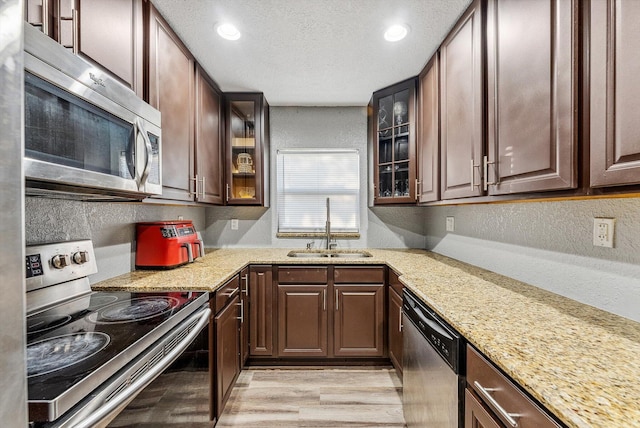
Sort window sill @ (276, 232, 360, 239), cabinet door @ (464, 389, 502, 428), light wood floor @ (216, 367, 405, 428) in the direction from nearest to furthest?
cabinet door @ (464, 389, 502, 428), light wood floor @ (216, 367, 405, 428), window sill @ (276, 232, 360, 239)

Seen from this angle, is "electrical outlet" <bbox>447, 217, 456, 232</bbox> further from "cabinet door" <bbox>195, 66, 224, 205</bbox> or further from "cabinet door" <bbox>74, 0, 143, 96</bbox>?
"cabinet door" <bbox>74, 0, 143, 96</bbox>

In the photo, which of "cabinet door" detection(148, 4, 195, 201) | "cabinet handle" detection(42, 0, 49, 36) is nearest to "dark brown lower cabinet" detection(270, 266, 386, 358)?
"cabinet door" detection(148, 4, 195, 201)

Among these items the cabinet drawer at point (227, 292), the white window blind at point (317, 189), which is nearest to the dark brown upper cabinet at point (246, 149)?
the white window blind at point (317, 189)

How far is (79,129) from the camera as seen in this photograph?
0.94 m

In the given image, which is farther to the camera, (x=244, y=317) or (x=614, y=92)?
(x=244, y=317)

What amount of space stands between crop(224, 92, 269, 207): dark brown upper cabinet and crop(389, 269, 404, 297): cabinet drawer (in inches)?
51.3

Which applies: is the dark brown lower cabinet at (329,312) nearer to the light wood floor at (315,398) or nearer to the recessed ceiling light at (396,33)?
the light wood floor at (315,398)

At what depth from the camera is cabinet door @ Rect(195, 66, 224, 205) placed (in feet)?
6.76

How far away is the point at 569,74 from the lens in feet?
2.89

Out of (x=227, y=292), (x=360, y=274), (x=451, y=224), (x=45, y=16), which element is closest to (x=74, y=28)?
(x=45, y=16)

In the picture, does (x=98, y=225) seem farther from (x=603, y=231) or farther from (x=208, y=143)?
(x=603, y=231)

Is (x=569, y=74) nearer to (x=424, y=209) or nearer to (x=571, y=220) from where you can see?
(x=571, y=220)

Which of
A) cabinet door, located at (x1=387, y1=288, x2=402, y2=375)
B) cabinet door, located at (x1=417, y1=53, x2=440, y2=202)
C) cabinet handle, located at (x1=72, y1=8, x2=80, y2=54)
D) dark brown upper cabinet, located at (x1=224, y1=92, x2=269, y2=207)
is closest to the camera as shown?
cabinet handle, located at (x1=72, y1=8, x2=80, y2=54)

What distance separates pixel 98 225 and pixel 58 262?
39 centimetres
